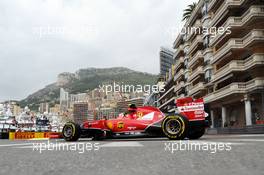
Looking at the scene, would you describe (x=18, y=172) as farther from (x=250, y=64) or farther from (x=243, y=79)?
(x=243, y=79)

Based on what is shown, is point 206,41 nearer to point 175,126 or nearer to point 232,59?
point 232,59

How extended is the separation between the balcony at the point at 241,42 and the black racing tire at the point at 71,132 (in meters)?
26.4

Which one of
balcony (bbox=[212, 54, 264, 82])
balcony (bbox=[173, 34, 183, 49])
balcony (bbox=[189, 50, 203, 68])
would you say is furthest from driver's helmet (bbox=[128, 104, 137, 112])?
balcony (bbox=[173, 34, 183, 49])

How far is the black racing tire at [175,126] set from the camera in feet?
28.6

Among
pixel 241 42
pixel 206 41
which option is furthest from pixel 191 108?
pixel 206 41

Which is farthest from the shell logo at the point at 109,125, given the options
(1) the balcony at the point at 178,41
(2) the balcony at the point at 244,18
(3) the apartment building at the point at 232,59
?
(1) the balcony at the point at 178,41

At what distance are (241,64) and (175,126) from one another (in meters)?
28.6

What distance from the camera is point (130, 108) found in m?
10.1

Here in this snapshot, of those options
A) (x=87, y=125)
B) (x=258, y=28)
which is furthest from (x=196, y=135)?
(x=258, y=28)

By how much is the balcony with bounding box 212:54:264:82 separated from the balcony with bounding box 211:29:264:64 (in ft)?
5.30

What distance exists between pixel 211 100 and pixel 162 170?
130 ft

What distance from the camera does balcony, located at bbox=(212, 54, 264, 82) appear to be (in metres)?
31.9

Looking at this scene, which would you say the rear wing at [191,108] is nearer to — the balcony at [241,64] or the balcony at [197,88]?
the balcony at [241,64]

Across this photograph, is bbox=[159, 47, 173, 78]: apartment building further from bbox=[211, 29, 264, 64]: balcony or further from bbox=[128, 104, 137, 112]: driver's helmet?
bbox=[128, 104, 137, 112]: driver's helmet
